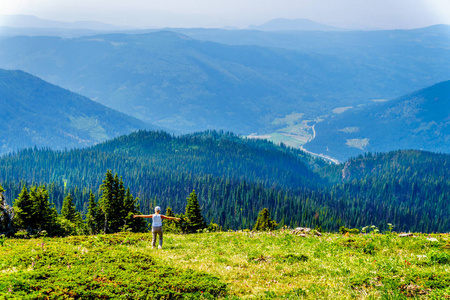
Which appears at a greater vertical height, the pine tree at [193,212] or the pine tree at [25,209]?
the pine tree at [25,209]

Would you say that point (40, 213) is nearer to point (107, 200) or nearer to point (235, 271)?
point (107, 200)

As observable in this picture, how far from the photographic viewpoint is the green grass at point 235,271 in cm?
2167

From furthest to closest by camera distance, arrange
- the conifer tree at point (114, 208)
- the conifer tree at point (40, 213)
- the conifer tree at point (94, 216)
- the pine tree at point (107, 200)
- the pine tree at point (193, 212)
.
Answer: the pine tree at point (193, 212), the conifer tree at point (94, 216), the conifer tree at point (114, 208), the pine tree at point (107, 200), the conifer tree at point (40, 213)

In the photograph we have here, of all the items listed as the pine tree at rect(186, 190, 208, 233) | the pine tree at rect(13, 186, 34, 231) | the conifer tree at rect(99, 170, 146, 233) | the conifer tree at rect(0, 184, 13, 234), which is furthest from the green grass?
the pine tree at rect(186, 190, 208, 233)

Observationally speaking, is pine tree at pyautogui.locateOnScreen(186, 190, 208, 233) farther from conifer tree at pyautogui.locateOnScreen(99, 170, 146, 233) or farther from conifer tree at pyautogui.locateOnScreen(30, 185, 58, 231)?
conifer tree at pyautogui.locateOnScreen(30, 185, 58, 231)

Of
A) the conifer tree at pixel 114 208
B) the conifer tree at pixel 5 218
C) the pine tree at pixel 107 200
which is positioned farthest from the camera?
the conifer tree at pixel 114 208

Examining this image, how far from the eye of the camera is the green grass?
2167cm

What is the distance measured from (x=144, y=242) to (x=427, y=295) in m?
26.2

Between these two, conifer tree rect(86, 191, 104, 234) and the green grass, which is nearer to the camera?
the green grass

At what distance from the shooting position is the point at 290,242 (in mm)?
38594

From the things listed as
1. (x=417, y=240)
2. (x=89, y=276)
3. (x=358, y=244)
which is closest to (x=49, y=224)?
(x=89, y=276)

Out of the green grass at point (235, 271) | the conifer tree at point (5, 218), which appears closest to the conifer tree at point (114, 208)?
the conifer tree at point (5, 218)

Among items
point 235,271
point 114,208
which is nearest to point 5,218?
point 114,208

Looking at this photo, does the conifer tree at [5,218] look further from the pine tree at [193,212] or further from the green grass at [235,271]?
the pine tree at [193,212]
